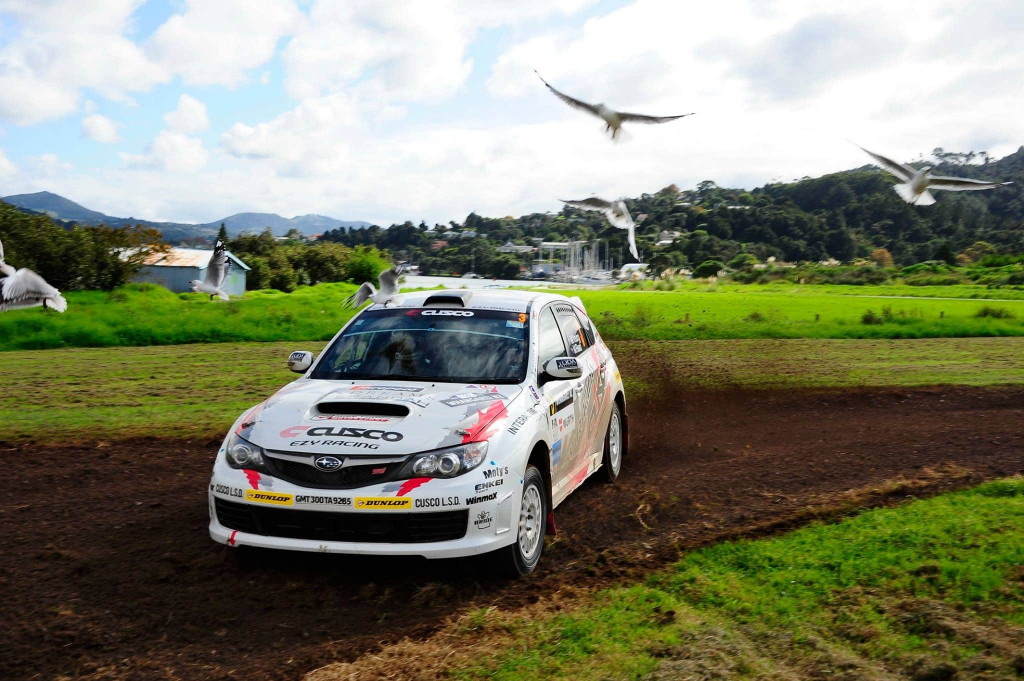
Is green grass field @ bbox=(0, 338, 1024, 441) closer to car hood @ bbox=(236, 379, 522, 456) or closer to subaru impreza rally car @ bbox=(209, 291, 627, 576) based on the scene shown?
subaru impreza rally car @ bbox=(209, 291, 627, 576)

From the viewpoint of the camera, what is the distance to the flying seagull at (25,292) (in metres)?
13.8

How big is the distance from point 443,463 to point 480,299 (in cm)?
229

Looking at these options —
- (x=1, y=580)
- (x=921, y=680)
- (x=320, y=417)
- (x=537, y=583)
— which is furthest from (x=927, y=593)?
(x=1, y=580)

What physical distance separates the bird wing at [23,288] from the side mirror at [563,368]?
10.9 metres

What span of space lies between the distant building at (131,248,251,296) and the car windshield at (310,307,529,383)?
94.5 feet

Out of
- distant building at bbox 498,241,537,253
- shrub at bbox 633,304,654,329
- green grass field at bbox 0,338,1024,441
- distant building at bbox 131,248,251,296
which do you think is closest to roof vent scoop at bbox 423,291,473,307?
green grass field at bbox 0,338,1024,441

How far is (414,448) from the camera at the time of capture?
16.0ft

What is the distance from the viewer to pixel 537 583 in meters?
5.18

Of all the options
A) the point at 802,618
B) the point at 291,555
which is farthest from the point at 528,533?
the point at 802,618

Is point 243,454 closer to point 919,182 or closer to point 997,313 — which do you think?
point 919,182

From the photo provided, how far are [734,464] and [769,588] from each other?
391 centimetres

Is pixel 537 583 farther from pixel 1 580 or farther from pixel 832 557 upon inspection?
pixel 1 580

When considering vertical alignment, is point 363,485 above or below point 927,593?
above

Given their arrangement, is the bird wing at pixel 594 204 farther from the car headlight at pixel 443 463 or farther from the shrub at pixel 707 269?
the shrub at pixel 707 269
